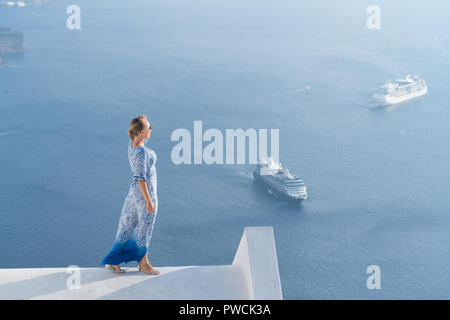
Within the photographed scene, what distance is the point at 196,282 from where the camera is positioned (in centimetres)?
289

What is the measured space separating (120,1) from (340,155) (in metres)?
42.9

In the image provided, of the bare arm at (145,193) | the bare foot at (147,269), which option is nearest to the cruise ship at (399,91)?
the bare foot at (147,269)

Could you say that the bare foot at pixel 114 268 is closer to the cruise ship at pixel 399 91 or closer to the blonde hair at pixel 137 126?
the blonde hair at pixel 137 126

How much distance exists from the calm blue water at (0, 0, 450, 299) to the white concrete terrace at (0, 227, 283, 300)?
56.1 ft

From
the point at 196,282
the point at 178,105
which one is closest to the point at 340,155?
the point at 178,105

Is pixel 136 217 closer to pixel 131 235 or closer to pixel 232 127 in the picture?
pixel 131 235

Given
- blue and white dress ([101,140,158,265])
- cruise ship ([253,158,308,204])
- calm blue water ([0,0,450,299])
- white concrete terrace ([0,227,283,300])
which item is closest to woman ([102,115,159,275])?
blue and white dress ([101,140,158,265])

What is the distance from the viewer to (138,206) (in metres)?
2.84

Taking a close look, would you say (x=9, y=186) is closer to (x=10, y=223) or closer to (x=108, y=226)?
(x=10, y=223)

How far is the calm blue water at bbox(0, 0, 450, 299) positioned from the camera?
22.1 metres

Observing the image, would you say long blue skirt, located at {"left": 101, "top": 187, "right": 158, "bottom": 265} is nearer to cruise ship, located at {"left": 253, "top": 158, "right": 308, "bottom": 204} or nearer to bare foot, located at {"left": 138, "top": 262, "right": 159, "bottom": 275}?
bare foot, located at {"left": 138, "top": 262, "right": 159, "bottom": 275}

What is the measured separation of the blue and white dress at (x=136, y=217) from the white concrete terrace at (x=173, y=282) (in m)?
0.12

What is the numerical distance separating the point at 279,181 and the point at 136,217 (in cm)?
2419

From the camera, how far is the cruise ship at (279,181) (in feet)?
84.1
